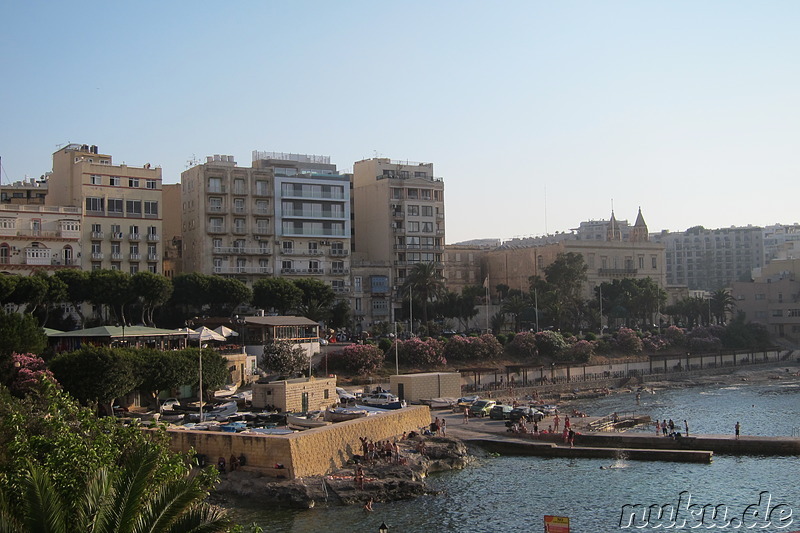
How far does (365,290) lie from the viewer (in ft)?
339

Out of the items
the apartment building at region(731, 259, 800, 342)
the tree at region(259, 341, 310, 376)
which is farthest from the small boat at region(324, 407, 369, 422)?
the apartment building at region(731, 259, 800, 342)

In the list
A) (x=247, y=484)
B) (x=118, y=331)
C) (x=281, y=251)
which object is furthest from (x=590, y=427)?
(x=281, y=251)

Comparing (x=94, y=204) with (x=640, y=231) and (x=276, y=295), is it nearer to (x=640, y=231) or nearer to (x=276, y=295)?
(x=276, y=295)

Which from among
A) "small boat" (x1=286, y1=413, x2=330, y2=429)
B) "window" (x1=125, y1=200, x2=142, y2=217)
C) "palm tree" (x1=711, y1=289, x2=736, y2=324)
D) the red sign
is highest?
"window" (x1=125, y1=200, x2=142, y2=217)

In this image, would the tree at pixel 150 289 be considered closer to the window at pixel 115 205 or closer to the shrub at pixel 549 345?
the window at pixel 115 205

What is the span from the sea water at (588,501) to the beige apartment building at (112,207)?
48642mm

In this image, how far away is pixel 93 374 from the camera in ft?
155

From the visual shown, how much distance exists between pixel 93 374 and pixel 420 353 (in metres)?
38.9

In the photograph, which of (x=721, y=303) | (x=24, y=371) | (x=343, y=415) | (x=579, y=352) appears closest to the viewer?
(x=24, y=371)

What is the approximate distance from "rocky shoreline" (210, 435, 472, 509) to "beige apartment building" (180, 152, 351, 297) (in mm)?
55466

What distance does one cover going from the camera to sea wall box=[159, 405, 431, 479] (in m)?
38.0

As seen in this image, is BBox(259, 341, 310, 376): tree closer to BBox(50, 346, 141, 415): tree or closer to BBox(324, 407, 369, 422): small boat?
BBox(324, 407, 369, 422): small boat

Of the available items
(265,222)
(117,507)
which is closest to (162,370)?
(117,507)

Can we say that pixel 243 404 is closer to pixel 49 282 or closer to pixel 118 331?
pixel 118 331
